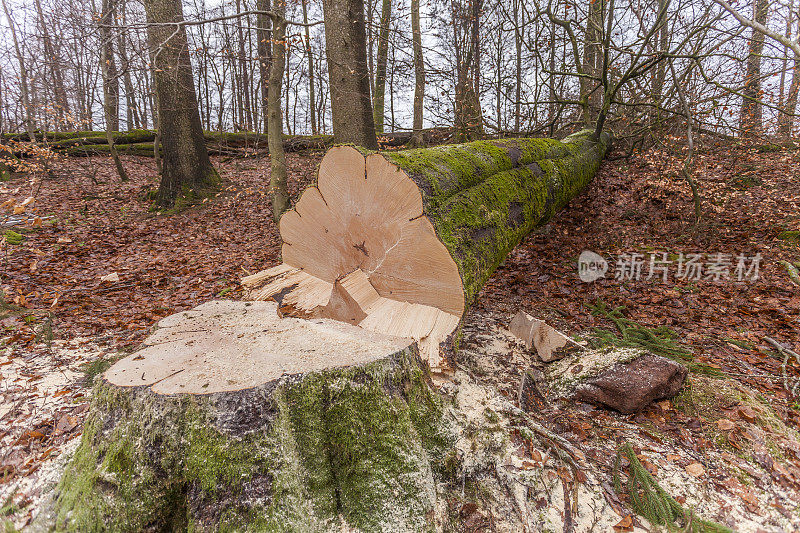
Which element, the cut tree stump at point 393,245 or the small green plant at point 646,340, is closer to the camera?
the cut tree stump at point 393,245

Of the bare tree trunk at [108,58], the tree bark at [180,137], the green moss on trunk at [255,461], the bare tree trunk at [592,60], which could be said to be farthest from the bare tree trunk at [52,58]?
the bare tree trunk at [592,60]

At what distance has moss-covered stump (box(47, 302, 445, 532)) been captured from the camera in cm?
152

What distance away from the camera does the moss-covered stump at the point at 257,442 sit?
1.52 m

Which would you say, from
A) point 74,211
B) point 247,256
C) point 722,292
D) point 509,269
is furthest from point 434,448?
point 74,211

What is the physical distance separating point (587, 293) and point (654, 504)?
289 centimetres

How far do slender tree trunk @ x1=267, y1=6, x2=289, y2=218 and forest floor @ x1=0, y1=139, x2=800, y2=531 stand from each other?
72 cm

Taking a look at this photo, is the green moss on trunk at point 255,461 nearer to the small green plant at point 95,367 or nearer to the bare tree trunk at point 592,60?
the small green plant at point 95,367

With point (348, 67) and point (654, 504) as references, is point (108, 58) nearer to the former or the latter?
point (348, 67)

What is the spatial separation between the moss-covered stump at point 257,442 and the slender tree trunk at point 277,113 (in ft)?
14.3

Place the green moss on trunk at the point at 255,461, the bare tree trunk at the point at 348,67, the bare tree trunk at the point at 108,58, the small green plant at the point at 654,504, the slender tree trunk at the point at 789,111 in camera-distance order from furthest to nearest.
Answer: the slender tree trunk at the point at 789,111
the bare tree trunk at the point at 348,67
the bare tree trunk at the point at 108,58
the small green plant at the point at 654,504
the green moss on trunk at the point at 255,461

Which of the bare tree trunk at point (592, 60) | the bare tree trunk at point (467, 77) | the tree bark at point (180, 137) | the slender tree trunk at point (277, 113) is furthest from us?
the bare tree trunk at point (467, 77)

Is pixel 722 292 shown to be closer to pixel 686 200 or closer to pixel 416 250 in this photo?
pixel 686 200

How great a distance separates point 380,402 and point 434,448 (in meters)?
0.43

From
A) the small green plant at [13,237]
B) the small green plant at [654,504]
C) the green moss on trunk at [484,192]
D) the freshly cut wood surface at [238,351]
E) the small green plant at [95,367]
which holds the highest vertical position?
the green moss on trunk at [484,192]
